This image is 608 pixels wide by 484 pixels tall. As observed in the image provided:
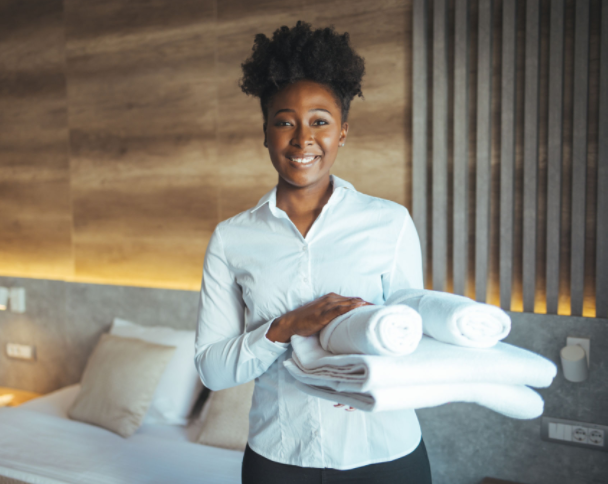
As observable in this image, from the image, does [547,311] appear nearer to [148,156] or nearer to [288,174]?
[288,174]

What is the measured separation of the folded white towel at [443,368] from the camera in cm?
65

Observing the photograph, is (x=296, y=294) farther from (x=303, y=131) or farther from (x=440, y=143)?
(x=440, y=143)

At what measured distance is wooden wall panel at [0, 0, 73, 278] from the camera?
9.46ft

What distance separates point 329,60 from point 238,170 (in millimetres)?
1520

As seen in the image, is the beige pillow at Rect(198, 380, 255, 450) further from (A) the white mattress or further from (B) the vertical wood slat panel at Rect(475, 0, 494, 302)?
(B) the vertical wood slat panel at Rect(475, 0, 494, 302)

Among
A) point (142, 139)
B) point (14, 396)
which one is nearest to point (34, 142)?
point (142, 139)

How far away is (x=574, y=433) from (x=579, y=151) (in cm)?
101

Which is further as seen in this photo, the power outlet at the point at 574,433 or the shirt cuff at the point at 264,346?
the power outlet at the point at 574,433

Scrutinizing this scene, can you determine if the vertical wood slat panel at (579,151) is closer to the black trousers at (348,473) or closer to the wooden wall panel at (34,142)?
the black trousers at (348,473)

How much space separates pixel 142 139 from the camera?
265 centimetres

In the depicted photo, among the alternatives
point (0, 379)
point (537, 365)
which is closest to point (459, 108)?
point (537, 365)

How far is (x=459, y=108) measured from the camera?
6.31 feet

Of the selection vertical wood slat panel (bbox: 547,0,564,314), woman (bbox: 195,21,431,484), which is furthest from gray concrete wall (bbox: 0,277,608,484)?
woman (bbox: 195,21,431,484)

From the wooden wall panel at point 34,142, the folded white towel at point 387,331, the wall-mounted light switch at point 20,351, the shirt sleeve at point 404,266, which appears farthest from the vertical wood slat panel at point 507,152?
the wall-mounted light switch at point 20,351
